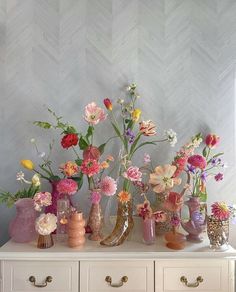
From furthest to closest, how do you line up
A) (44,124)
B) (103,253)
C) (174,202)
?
(44,124)
(174,202)
(103,253)

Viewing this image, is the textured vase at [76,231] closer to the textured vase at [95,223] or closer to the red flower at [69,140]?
the textured vase at [95,223]

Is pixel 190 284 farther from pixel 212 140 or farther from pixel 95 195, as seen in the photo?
pixel 212 140

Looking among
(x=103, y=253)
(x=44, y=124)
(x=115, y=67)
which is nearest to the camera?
(x=103, y=253)

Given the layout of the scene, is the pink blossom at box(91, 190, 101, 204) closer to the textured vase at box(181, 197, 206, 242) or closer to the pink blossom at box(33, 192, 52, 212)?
the pink blossom at box(33, 192, 52, 212)

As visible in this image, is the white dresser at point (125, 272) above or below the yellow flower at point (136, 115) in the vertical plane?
below

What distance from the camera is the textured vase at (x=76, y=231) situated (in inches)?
60.1

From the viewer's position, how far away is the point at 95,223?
1.64 meters

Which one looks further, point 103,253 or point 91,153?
point 91,153

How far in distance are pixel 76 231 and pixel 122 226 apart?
21 centimetres

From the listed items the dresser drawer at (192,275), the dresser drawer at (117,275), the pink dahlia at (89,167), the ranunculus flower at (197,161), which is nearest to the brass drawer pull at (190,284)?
the dresser drawer at (192,275)

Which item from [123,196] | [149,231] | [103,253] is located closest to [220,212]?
[149,231]

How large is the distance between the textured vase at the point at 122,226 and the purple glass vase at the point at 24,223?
34cm

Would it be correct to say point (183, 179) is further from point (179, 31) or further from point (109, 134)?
point (179, 31)

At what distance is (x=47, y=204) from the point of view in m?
1.57
